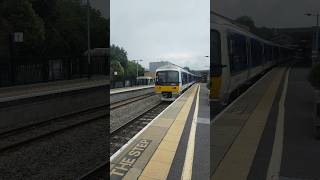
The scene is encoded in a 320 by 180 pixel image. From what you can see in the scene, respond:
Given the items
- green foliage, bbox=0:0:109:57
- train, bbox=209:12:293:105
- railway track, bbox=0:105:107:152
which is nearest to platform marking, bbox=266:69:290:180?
train, bbox=209:12:293:105

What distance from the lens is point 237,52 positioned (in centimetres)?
1144

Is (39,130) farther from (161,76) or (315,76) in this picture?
(161,76)

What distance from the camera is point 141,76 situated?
527 centimetres

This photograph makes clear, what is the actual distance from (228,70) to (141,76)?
16.6 feet

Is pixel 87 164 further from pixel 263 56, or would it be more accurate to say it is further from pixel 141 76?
pixel 263 56

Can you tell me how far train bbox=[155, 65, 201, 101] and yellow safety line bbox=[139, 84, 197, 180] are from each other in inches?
7.5

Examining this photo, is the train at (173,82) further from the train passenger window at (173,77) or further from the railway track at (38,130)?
the railway track at (38,130)

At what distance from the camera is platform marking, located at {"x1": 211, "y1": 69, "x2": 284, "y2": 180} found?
6.38m

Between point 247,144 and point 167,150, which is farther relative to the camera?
point 247,144

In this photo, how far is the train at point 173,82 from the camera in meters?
5.41

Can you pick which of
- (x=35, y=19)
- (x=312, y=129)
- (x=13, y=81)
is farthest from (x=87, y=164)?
(x=35, y=19)

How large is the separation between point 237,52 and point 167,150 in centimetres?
524

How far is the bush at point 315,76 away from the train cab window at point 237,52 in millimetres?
2151

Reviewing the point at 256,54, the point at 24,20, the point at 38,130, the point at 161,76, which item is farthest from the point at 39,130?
the point at 24,20
